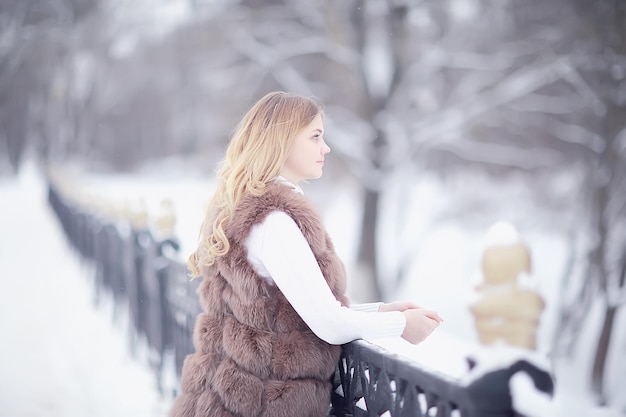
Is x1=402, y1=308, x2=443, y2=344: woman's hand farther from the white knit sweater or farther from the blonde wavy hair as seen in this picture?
the blonde wavy hair

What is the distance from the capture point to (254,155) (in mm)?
1136

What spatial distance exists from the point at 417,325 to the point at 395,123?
5.83 m

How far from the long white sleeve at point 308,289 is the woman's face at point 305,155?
140 millimetres

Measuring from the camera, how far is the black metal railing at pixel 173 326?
897 millimetres

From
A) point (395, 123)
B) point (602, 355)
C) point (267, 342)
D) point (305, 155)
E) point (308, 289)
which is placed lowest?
point (602, 355)

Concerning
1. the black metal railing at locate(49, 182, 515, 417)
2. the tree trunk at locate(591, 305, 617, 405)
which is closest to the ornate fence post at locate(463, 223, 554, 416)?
the black metal railing at locate(49, 182, 515, 417)

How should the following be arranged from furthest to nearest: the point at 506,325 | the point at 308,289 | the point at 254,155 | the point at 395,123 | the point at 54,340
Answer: the point at 395,123 < the point at 54,340 < the point at 254,155 < the point at 308,289 < the point at 506,325

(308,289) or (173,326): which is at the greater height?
(308,289)

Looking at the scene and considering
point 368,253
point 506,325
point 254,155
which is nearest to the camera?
point 506,325

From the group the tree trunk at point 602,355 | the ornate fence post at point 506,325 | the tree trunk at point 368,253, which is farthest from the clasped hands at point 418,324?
the tree trunk at point 368,253

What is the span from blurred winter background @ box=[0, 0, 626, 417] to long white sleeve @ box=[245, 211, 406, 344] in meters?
4.28

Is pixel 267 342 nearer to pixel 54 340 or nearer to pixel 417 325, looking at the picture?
pixel 417 325

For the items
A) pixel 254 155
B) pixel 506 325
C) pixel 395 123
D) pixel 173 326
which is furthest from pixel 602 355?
pixel 506 325

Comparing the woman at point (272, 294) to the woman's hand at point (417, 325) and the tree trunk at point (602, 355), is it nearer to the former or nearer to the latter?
the woman's hand at point (417, 325)
